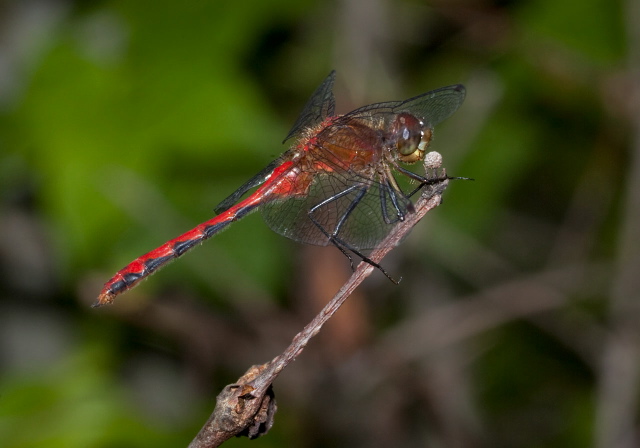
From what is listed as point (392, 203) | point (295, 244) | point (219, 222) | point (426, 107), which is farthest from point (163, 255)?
point (295, 244)

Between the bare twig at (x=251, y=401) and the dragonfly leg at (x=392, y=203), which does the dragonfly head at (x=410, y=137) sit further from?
the bare twig at (x=251, y=401)

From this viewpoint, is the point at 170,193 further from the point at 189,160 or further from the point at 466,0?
the point at 466,0

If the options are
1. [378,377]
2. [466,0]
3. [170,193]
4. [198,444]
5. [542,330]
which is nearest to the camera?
[198,444]

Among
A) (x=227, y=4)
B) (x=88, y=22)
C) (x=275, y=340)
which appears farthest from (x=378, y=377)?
(x=88, y=22)

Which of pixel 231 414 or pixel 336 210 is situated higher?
pixel 336 210

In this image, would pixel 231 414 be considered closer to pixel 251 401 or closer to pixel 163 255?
pixel 251 401

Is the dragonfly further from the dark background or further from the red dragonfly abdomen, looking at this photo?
the dark background

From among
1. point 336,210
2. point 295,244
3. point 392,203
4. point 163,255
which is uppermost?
point 295,244
